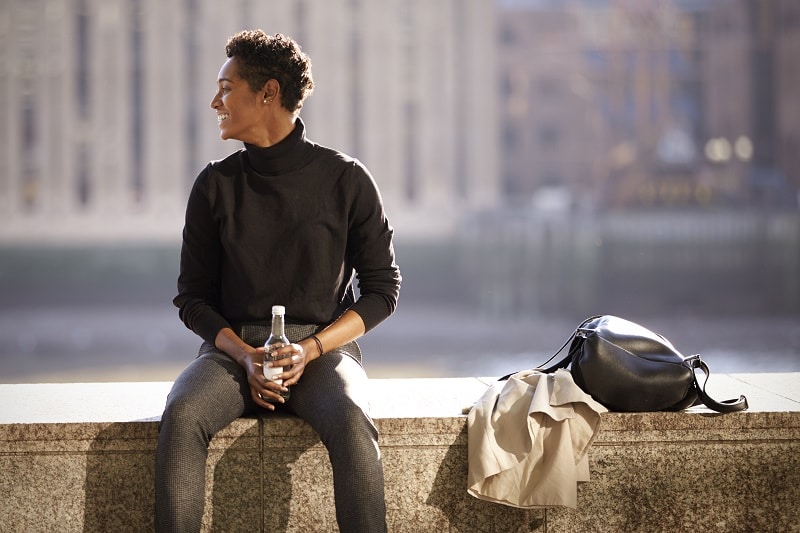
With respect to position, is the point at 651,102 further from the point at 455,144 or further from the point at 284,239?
the point at 284,239

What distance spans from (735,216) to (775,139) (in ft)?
17.7

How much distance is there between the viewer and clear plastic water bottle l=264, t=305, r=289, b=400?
2.05 meters

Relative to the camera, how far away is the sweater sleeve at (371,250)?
88.1 inches

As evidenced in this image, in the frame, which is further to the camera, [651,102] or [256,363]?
[651,102]

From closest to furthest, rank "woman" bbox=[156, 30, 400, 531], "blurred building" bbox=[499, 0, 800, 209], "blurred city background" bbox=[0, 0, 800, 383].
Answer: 1. "woman" bbox=[156, 30, 400, 531]
2. "blurred city background" bbox=[0, 0, 800, 383]
3. "blurred building" bbox=[499, 0, 800, 209]

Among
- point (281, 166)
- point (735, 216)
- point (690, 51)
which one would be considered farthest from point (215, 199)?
point (690, 51)

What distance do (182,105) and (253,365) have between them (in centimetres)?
5533

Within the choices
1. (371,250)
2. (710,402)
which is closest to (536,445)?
(710,402)

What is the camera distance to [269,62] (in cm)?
223

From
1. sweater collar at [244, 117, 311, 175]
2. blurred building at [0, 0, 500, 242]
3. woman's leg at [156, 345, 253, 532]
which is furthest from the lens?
blurred building at [0, 0, 500, 242]

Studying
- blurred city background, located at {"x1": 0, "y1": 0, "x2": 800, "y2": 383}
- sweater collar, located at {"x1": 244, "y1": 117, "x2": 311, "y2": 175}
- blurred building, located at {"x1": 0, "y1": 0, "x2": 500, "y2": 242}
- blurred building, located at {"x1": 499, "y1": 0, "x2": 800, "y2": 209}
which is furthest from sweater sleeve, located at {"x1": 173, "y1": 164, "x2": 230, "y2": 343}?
blurred building, located at {"x1": 499, "y1": 0, "x2": 800, "y2": 209}

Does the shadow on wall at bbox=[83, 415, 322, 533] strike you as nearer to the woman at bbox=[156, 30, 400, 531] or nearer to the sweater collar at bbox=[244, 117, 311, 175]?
the woman at bbox=[156, 30, 400, 531]

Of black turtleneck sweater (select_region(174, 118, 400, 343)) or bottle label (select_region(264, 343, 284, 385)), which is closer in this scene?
bottle label (select_region(264, 343, 284, 385))

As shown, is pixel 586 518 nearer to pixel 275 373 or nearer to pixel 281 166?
pixel 275 373
